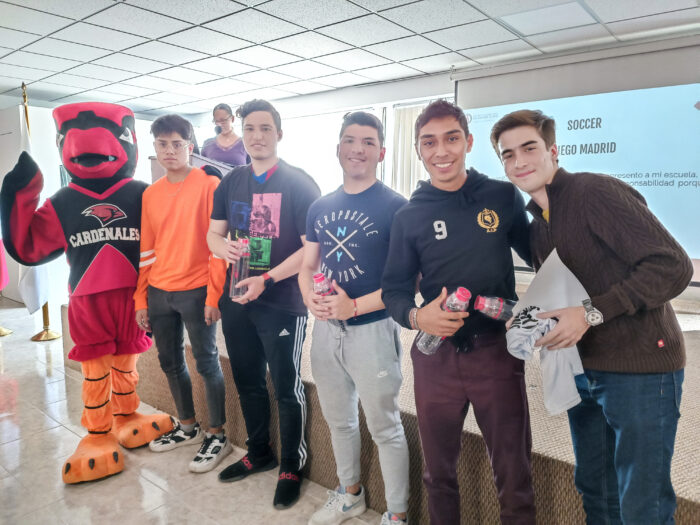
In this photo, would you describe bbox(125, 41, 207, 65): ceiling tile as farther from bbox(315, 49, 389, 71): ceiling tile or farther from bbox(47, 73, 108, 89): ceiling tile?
bbox(47, 73, 108, 89): ceiling tile

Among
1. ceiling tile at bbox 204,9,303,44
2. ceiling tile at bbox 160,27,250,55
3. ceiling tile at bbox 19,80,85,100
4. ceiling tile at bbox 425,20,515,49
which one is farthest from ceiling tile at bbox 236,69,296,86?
ceiling tile at bbox 19,80,85,100

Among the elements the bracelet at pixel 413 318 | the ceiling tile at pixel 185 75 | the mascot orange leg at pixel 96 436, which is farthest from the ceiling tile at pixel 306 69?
the bracelet at pixel 413 318

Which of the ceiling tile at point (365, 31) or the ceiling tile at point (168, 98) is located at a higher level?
the ceiling tile at point (168, 98)

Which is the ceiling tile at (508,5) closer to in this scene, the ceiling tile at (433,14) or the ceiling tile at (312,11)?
the ceiling tile at (433,14)

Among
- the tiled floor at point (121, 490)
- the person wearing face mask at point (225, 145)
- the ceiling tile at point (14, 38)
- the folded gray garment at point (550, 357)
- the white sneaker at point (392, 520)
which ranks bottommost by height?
the tiled floor at point (121, 490)

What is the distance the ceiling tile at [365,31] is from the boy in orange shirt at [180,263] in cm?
241

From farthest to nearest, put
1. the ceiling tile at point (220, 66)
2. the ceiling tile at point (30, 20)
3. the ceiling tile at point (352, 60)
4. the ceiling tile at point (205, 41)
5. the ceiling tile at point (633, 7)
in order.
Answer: the ceiling tile at point (220, 66) < the ceiling tile at point (352, 60) < the ceiling tile at point (205, 41) < the ceiling tile at point (30, 20) < the ceiling tile at point (633, 7)

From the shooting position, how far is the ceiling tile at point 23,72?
5325 mm

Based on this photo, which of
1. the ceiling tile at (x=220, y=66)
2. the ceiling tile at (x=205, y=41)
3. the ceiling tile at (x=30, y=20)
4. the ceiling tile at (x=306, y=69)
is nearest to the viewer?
the ceiling tile at (x=30, y=20)

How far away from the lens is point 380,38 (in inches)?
169

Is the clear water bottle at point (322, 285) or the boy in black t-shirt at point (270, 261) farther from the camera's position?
the boy in black t-shirt at point (270, 261)

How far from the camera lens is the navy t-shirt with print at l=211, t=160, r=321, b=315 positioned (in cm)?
176

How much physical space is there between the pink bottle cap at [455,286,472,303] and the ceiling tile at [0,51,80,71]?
5.39 m

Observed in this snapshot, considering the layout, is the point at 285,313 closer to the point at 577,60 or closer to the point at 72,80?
the point at 577,60
